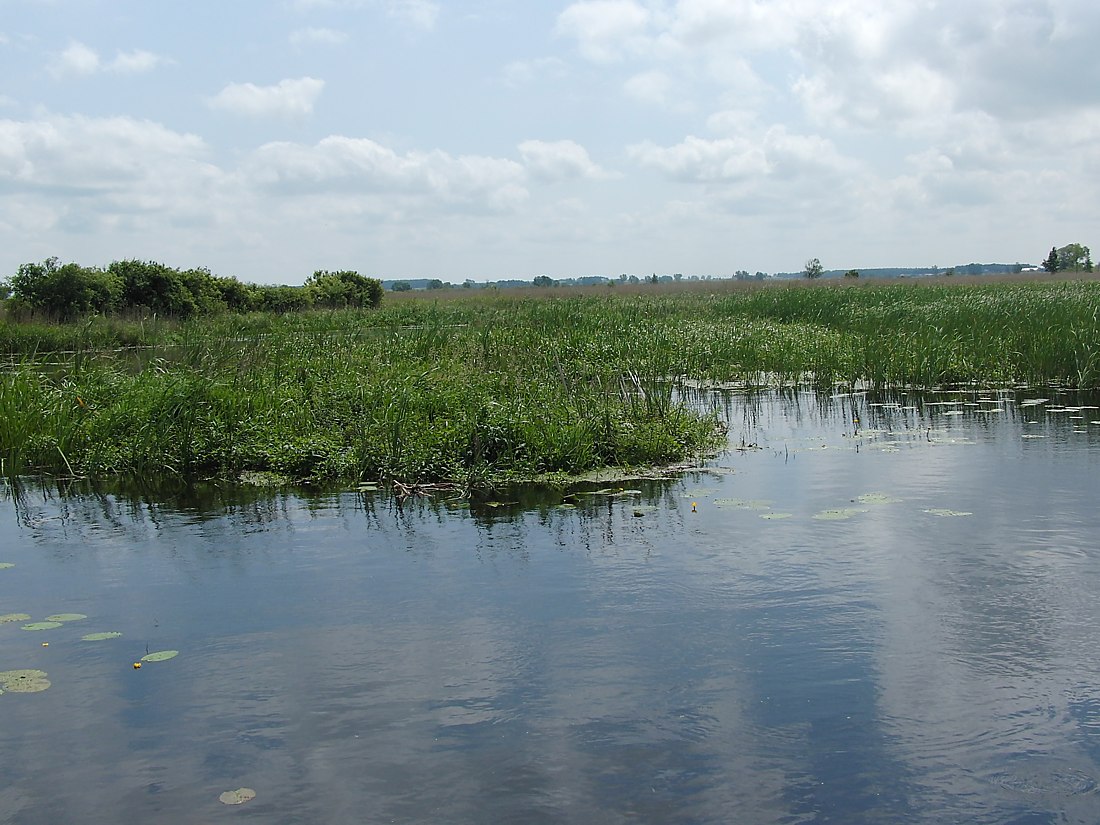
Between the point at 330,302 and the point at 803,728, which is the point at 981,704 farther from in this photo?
the point at 330,302

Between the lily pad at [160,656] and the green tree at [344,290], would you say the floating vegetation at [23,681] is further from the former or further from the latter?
the green tree at [344,290]

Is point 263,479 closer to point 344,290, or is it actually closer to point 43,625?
point 43,625

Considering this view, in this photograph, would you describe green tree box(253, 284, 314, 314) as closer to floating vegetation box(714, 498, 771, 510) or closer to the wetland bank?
the wetland bank

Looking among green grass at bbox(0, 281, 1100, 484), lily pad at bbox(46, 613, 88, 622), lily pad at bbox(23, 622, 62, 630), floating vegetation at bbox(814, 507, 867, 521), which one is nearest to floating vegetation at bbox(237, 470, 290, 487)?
green grass at bbox(0, 281, 1100, 484)

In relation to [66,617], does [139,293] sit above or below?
above

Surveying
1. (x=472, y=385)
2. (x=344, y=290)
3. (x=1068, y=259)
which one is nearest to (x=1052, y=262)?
(x=1068, y=259)

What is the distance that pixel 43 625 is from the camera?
5.95 metres

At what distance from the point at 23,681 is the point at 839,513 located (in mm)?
5717

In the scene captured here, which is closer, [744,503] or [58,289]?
[744,503]

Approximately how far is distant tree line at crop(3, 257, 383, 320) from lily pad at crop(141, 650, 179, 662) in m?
23.4

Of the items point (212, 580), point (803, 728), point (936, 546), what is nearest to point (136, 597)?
point (212, 580)

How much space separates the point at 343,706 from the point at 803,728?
2.06m

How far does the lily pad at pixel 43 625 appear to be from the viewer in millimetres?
5910

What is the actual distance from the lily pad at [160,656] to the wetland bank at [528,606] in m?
0.02
